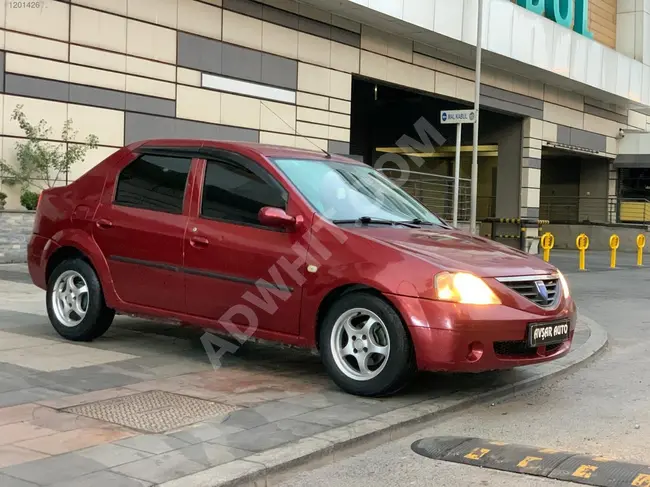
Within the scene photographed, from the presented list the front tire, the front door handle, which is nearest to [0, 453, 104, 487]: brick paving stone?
the front tire

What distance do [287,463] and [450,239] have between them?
2.60 m

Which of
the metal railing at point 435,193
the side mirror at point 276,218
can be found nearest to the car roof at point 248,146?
the side mirror at point 276,218

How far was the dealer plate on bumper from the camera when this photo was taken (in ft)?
18.3

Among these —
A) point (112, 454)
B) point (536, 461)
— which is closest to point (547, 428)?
point (536, 461)

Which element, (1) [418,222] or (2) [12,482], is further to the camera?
(1) [418,222]

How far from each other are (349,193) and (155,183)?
172 centimetres

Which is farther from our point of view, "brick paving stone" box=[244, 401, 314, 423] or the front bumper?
the front bumper

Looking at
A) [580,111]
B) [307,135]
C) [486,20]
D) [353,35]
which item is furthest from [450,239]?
[580,111]

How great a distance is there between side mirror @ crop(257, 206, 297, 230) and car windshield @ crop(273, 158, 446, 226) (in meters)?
0.27

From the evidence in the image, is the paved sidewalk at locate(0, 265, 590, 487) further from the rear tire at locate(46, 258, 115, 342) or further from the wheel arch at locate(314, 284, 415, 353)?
the wheel arch at locate(314, 284, 415, 353)

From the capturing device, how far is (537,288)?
227 inches

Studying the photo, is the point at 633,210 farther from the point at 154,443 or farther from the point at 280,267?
the point at 154,443

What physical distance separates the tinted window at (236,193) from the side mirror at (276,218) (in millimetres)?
227

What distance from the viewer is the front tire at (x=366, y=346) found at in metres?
5.45
